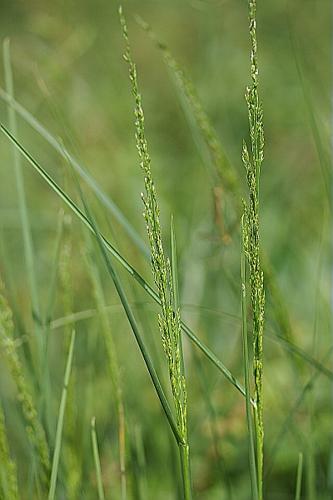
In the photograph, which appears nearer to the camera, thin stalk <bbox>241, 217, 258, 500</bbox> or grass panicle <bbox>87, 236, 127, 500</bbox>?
thin stalk <bbox>241, 217, 258, 500</bbox>

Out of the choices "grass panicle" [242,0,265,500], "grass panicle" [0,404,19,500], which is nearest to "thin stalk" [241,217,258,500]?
"grass panicle" [242,0,265,500]

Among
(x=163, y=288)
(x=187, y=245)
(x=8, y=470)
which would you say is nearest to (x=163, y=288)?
(x=163, y=288)

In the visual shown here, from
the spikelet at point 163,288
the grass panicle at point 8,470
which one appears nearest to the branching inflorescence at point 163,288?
the spikelet at point 163,288

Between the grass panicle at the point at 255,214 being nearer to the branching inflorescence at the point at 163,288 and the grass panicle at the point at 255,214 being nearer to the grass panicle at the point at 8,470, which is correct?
the branching inflorescence at the point at 163,288

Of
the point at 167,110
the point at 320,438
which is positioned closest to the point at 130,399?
the point at 320,438

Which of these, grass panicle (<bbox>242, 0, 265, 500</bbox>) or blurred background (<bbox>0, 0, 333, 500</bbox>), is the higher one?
blurred background (<bbox>0, 0, 333, 500</bbox>)

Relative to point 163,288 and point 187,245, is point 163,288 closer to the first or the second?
point 163,288

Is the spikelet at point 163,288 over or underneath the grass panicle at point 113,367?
underneath

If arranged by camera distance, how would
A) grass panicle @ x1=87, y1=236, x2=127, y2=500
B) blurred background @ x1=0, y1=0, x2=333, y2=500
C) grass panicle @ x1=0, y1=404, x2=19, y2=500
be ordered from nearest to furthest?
grass panicle @ x1=0, y1=404, x2=19, y2=500
grass panicle @ x1=87, y1=236, x2=127, y2=500
blurred background @ x1=0, y1=0, x2=333, y2=500

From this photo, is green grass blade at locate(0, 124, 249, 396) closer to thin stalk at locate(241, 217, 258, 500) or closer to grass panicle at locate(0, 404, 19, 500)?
thin stalk at locate(241, 217, 258, 500)
